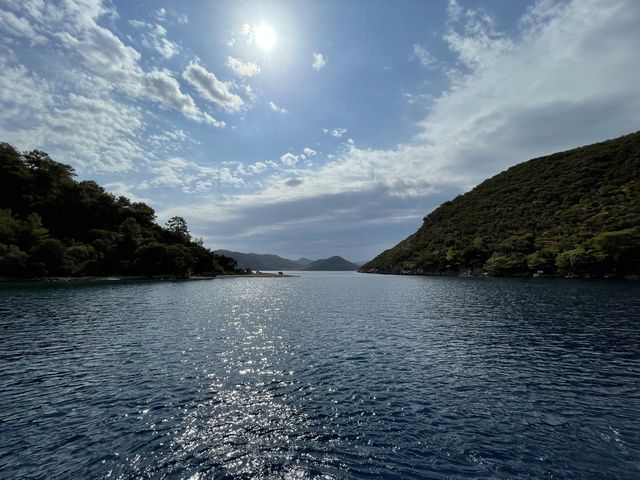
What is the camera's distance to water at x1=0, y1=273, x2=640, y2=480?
1420 centimetres

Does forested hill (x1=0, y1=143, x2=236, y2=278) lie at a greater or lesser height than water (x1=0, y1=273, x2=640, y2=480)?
greater

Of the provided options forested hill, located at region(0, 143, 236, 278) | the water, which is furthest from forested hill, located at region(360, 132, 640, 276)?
forested hill, located at region(0, 143, 236, 278)

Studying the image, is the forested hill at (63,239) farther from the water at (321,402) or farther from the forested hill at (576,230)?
the forested hill at (576,230)

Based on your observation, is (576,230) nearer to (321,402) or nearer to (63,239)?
(321,402)

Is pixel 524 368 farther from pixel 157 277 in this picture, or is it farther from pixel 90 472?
pixel 157 277

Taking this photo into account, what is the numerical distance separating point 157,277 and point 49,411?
191292 mm

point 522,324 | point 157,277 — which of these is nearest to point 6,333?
point 522,324

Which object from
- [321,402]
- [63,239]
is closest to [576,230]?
[321,402]

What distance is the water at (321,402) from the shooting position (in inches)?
559

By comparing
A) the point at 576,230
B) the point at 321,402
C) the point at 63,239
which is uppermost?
the point at 63,239

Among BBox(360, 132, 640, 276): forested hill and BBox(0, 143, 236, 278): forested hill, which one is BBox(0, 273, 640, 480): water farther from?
BBox(0, 143, 236, 278): forested hill

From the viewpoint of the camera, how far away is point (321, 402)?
68.2 feet

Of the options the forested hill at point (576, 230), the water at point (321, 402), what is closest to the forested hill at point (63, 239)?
the water at point (321, 402)

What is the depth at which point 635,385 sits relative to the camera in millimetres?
23422
